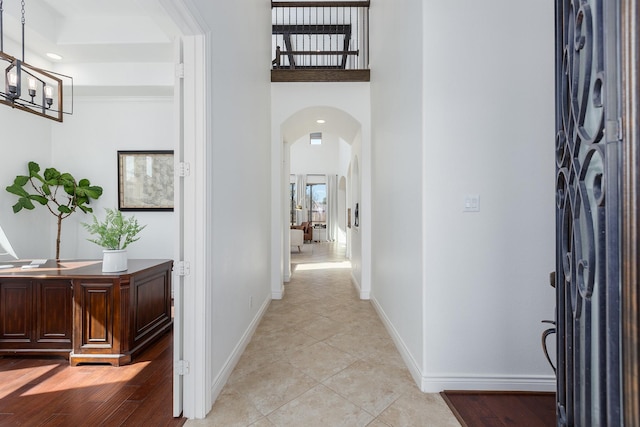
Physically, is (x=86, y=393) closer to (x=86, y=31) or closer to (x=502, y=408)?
(x=502, y=408)

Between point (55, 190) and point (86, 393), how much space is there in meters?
3.50

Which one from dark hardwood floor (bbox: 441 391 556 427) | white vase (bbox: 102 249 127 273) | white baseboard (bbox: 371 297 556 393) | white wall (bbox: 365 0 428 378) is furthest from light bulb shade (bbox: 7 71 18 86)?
dark hardwood floor (bbox: 441 391 556 427)

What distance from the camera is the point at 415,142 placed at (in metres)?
2.35

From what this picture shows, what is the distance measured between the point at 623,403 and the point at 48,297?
3.68 meters

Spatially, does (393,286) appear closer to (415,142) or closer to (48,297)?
(415,142)

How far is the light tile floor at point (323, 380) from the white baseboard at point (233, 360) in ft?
0.14

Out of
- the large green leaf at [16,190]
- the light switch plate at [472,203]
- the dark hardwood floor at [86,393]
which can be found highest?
the large green leaf at [16,190]

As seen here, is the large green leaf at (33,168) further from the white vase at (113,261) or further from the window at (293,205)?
the window at (293,205)

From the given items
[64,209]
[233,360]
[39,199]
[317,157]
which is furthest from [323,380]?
[317,157]

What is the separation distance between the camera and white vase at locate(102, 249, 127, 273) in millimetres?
2670

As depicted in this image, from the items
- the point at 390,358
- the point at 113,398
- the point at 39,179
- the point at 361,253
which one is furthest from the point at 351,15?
the point at 113,398

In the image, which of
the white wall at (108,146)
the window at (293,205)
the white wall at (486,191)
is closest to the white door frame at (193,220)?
the white wall at (486,191)

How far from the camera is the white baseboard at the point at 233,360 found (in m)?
2.10

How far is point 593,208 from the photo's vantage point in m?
0.90
